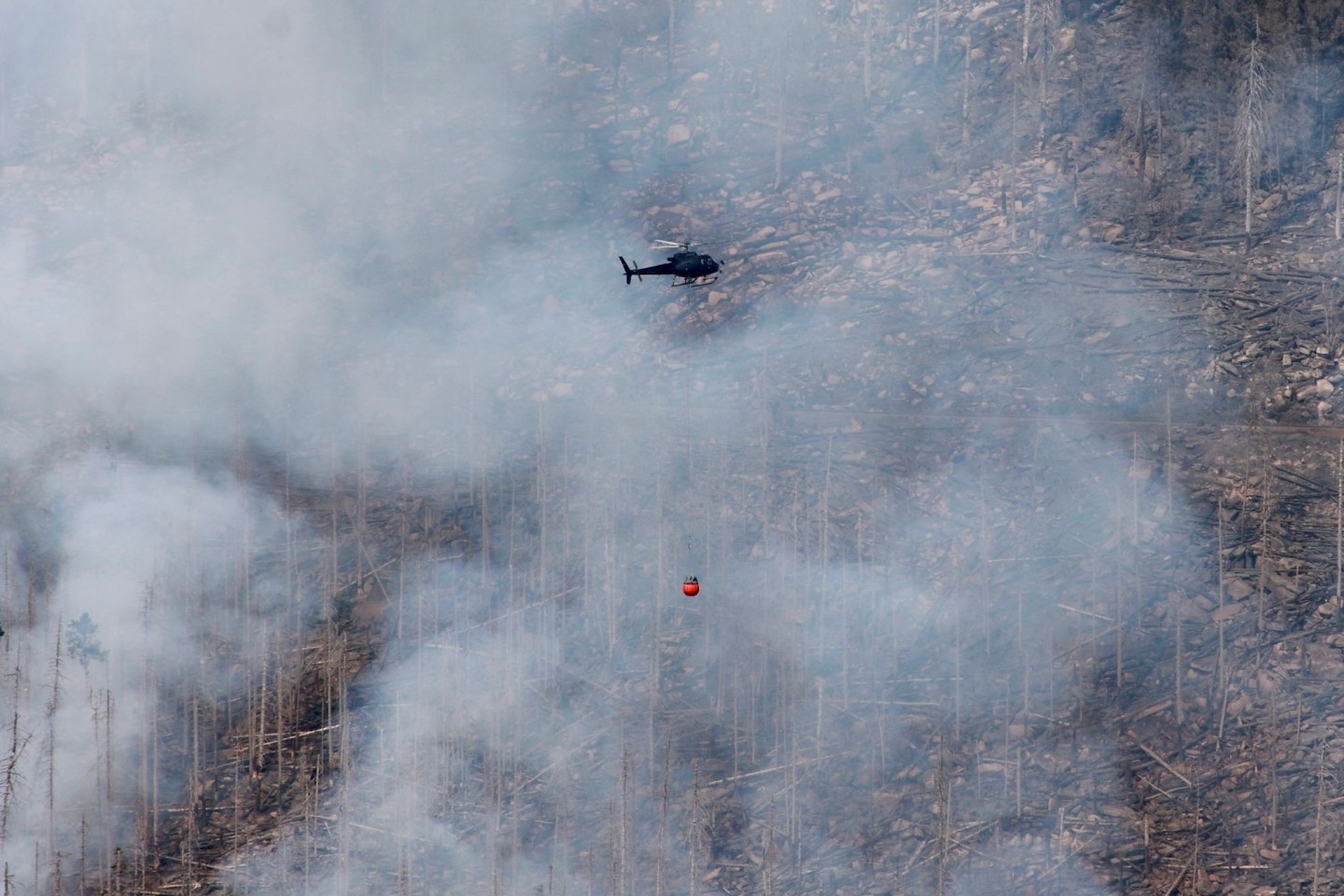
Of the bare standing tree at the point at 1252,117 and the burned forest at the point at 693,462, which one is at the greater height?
the bare standing tree at the point at 1252,117

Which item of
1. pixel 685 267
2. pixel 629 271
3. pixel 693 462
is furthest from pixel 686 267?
pixel 693 462

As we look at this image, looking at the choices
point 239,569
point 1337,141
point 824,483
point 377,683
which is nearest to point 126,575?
point 239,569

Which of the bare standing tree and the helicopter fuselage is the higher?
the bare standing tree

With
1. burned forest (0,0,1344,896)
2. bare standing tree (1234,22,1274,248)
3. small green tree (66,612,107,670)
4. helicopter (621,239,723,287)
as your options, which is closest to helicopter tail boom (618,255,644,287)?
helicopter (621,239,723,287)

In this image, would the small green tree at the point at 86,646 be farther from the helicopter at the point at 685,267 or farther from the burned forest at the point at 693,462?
the helicopter at the point at 685,267

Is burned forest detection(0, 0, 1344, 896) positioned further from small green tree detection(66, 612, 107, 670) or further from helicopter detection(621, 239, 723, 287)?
helicopter detection(621, 239, 723, 287)

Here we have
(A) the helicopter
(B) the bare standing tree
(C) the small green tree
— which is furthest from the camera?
(B) the bare standing tree

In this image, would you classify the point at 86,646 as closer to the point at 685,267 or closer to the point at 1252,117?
the point at 685,267

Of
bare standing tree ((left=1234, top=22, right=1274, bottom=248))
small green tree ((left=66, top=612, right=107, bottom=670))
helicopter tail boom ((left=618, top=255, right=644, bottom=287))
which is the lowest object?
small green tree ((left=66, top=612, right=107, bottom=670))

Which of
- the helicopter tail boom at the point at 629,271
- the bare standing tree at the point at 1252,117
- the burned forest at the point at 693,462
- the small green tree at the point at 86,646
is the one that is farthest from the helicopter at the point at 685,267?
the small green tree at the point at 86,646

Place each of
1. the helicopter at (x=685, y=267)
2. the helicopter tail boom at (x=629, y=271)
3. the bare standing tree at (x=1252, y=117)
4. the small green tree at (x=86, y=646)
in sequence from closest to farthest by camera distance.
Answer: the helicopter tail boom at (x=629, y=271)
the helicopter at (x=685, y=267)
the small green tree at (x=86, y=646)
the bare standing tree at (x=1252, y=117)
